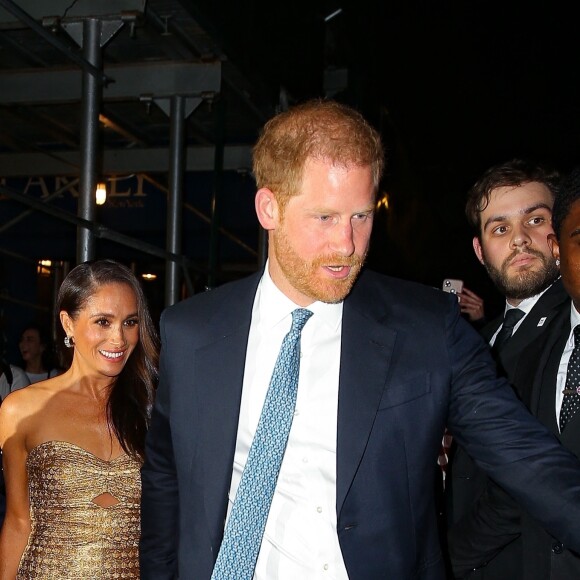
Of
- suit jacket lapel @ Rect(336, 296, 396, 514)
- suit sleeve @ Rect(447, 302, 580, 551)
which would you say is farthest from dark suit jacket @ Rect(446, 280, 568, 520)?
suit jacket lapel @ Rect(336, 296, 396, 514)

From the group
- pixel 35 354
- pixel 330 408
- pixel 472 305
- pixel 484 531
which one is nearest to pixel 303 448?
pixel 330 408

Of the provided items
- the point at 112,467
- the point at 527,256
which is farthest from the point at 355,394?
the point at 112,467

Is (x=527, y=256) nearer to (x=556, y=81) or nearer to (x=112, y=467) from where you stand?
(x=112, y=467)

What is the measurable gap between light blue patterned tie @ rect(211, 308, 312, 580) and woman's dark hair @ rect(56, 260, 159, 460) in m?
1.12

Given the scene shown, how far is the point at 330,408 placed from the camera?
1.77 meters

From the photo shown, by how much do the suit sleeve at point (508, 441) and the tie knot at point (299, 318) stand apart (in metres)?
0.35

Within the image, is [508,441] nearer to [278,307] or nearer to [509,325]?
[278,307]

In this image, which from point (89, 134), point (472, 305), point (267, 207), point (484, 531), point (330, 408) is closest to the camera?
point (330, 408)

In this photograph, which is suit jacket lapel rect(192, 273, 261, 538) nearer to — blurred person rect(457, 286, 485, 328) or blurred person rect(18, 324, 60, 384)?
blurred person rect(457, 286, 485, 328)

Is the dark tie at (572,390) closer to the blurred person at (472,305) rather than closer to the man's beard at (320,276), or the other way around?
the man's beard at (320,276)

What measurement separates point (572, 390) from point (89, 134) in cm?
325

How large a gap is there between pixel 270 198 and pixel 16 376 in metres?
3.90

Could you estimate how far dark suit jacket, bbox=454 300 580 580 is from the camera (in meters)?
1.79

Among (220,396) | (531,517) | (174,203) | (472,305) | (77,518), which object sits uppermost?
(174,203)
